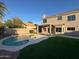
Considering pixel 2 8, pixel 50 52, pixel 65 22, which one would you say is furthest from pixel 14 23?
pixel 50 52

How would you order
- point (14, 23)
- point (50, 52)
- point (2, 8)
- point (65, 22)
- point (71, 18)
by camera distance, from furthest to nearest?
1. point (14, 23)
2. point (65, 22)
3. point (71, 18)
4. point (2, 8)
5. point (50, 52)

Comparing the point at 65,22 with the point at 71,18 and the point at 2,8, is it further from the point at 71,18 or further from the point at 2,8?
the point at 2,8

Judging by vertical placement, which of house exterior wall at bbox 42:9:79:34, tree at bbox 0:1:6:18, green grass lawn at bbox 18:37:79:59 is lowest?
green grass lawn at bbox 18:37:79:59

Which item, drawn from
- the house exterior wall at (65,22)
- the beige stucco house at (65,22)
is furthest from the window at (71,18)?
the house exterior wall at (65,22)

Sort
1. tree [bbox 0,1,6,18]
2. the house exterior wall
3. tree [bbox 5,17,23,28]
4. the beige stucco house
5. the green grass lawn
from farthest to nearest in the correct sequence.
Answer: tree [bbox 5,17,23,28] < the beige stucco house < the house exterior wall < tree [bbox 0,1,6,18] < the green grass lawn

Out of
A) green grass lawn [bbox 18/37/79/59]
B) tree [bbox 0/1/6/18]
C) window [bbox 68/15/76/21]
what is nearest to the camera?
green grass lawn [bbox 18/37/79/59]

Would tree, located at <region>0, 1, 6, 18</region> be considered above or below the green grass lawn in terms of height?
above

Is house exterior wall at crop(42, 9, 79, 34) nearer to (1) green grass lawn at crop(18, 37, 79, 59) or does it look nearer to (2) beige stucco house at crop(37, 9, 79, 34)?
(2) beige stucco house at crop(37, 9, 79, 34)

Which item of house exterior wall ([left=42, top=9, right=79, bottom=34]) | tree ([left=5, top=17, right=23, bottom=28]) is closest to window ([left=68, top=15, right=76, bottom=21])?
house exterior wall ([left=42, top=9, right=79, bottom=34])

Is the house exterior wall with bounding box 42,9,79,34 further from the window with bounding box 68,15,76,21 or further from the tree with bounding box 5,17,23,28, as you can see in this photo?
the tree with bounding box 5,17,23,28

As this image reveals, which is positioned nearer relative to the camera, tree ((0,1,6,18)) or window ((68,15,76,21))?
tree ((0,1,6,18))

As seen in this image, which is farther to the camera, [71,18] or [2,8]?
[71,18]

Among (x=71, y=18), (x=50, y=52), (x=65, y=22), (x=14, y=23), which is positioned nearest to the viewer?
(x=50, y=52)

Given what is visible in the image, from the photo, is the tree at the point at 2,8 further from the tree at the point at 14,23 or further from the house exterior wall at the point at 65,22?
the tree at the point at 14,23
